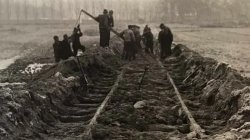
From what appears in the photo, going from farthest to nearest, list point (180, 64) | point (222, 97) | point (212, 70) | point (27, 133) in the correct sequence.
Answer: point (180, 64) < point (212, 70) < point (222, 97) < point (27, 133)

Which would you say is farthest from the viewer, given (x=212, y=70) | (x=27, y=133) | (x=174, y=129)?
(x=212, y=70)

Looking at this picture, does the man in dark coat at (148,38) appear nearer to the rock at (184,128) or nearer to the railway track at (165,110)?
the railway track at (165,110)

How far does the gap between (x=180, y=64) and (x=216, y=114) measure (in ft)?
39.3

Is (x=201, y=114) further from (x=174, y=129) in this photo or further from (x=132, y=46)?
(x=132, y=46)

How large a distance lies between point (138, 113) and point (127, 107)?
54 centimetres

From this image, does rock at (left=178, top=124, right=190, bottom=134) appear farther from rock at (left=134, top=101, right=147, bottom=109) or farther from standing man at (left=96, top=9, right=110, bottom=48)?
standing man at (left=96, top=9, right=110, bottom=48)

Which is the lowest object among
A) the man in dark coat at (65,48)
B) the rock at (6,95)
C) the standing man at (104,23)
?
the man in dark coat at (65,48)

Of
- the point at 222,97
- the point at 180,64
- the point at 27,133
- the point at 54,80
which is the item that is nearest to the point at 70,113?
the point at 54,80

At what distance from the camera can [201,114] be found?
11984 mm

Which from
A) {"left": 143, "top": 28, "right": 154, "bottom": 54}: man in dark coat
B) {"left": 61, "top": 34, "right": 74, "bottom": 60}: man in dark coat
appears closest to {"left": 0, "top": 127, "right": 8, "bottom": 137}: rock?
{"left": 61, "top": 34, "right": 74, "bottom": 60}: man in dark coat

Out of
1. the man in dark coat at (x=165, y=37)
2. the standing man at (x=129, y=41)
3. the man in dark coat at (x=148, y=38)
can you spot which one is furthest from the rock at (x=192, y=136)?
the man in dark coat at (x=148, y=38)

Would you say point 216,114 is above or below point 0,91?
below

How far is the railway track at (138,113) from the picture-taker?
32.0 feet

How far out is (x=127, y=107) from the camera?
12125 mm
